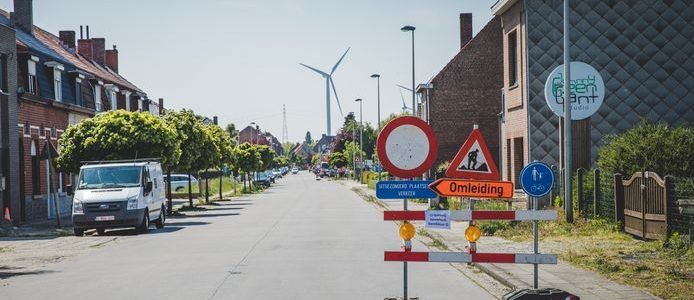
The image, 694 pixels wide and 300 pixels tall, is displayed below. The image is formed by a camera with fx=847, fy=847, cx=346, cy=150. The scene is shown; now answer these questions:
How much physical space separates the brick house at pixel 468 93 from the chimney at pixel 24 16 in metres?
22.8

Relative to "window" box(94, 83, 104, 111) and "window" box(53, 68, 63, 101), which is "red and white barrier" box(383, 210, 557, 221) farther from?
"window" box(94, 83, 104, 111)

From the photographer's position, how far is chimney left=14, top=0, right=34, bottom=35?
4000 centimetres

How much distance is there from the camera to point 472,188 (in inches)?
377

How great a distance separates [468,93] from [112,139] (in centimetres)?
2811

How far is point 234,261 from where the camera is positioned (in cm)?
1466

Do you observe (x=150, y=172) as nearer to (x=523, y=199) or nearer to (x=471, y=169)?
(x=523, y=199)

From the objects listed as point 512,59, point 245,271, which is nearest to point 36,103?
point 512,59

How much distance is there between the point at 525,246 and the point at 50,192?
24737 millimetres

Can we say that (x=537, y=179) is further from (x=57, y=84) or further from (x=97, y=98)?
(x=97, y=98)

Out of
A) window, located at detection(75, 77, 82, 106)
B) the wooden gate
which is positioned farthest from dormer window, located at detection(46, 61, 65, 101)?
the wooden gate

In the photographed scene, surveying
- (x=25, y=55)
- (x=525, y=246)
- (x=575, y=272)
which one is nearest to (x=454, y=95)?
(x=25, y=55)

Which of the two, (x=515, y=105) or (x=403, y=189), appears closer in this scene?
(x=403, y=189)

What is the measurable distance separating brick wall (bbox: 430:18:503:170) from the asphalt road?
30.0 metres

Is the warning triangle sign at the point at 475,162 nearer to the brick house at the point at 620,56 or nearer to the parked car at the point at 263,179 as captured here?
the brick house at the point at 620,56
